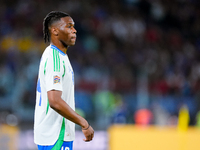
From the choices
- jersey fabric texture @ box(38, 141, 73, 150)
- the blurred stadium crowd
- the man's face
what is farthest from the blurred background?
the man's face

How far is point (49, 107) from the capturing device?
3.27 meters

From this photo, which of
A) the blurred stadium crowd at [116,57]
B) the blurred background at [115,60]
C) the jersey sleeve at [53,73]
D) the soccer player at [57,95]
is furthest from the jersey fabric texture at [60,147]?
the blurred stadium crowd at [116,57]

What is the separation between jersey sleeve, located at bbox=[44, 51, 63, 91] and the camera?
312 centimetres

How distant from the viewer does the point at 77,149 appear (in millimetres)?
8641

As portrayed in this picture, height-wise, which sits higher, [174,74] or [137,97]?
[174,74]

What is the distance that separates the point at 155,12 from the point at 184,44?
79.2 inches

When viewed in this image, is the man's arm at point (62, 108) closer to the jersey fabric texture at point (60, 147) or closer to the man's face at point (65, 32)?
the jersey fabric texture at point (60, 147)

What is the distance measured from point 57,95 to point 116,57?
9262mm

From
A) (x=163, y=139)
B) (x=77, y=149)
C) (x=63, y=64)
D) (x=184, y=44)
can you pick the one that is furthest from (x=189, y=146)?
(x=184, y=44)

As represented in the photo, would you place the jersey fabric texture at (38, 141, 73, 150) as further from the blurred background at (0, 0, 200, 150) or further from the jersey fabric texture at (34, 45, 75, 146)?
the blurred background at (0, 0, 200, 150)

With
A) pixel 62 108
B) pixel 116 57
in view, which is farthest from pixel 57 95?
pixel 116 57

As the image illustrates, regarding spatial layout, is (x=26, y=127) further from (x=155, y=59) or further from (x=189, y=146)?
(x=155, y=59)

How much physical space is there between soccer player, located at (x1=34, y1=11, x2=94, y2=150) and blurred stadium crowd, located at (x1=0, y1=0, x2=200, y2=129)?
19.3ft

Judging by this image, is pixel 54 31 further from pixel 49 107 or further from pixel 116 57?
pixel 116 57
